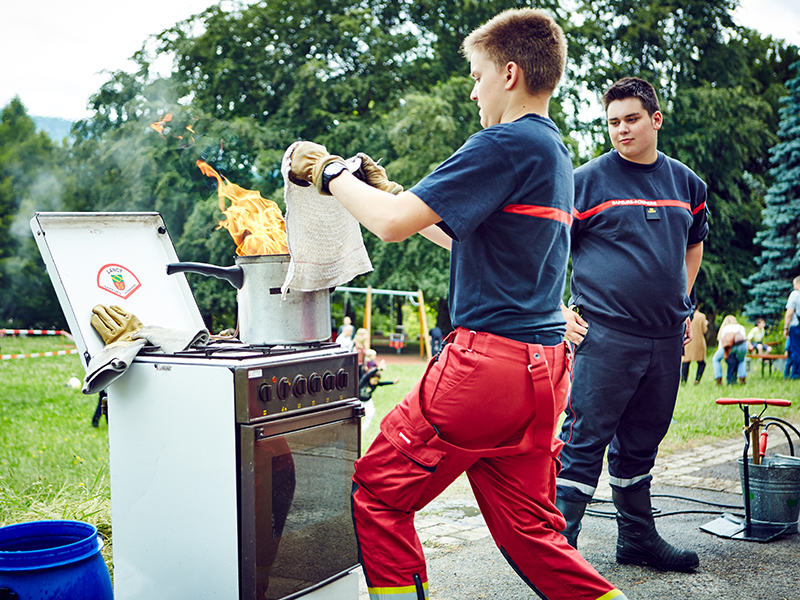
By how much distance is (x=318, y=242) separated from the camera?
2.62 meters

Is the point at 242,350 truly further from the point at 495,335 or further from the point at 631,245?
the point at 631,245

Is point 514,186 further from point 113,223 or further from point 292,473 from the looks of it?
point 113,223

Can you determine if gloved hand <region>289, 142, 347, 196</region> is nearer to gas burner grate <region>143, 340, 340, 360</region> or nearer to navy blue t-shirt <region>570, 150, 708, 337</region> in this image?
gas burner grate <region>143, 340, 340, 360</region>

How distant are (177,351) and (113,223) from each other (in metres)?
0.85

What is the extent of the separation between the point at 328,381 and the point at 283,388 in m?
0.26

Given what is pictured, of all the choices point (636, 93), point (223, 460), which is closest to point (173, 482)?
point (223, 460)

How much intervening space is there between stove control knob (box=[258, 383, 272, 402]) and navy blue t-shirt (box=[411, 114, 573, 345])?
2.36 feet

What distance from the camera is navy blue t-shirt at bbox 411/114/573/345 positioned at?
191 cm

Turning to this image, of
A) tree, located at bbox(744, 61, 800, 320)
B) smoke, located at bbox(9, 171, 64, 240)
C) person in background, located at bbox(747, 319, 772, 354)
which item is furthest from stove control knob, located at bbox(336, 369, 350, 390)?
smoke, located at bbox(9, 171, 64, 240)

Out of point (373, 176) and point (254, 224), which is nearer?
point (373, 176)

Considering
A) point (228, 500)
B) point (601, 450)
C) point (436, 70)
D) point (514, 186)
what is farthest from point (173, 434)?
point (436, 70)

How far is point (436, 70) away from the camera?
76.5ft

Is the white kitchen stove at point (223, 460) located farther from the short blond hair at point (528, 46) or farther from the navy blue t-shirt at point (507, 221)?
the short blond hair at point (528, 46)

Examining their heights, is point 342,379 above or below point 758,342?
above
